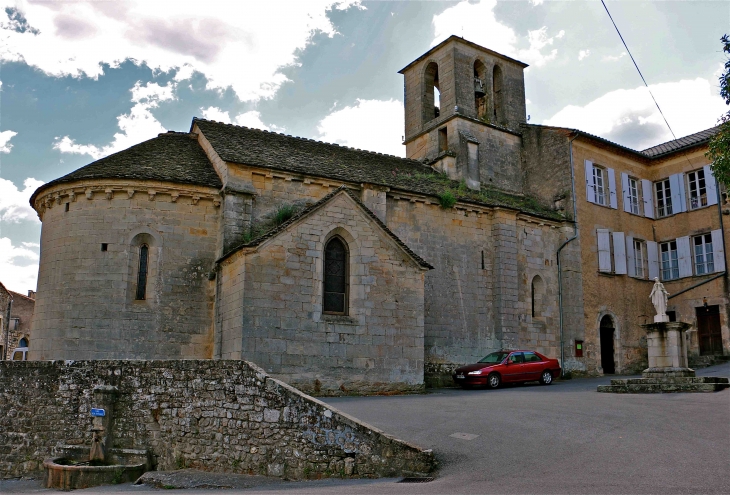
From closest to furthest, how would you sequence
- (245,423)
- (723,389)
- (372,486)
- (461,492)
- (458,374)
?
(461,492) < (372,486) < (245,423) < (723,389) < (458,374)

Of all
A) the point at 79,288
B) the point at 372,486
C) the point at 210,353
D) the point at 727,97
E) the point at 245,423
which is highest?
the point at 727,97

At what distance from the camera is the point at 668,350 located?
17.4 metres

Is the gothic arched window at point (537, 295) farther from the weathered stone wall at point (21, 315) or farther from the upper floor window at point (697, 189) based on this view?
the weathered stone wall at point (21, 315)

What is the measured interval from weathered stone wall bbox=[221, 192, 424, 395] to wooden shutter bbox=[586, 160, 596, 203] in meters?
11.2

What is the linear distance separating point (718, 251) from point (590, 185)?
599 cm

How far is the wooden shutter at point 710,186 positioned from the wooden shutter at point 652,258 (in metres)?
2.97

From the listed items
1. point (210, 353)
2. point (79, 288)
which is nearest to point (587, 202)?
point (210, 353)

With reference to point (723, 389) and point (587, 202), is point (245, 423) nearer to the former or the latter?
point (723, 389)

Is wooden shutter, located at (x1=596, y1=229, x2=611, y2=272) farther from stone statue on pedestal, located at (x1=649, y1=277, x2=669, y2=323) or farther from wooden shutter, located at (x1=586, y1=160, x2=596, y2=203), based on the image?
stone statue on pedestal, located at (x1=649, y1=277, x2=669, y2=323)

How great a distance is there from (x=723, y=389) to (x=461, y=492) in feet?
38.5

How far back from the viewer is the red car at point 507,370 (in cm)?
1967

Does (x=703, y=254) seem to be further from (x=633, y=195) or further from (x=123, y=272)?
(x=123, y=272)

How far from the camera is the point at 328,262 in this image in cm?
1867

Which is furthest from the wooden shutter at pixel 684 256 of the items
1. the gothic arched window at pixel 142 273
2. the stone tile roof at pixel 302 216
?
the gothic arched window at pixel 142 273
